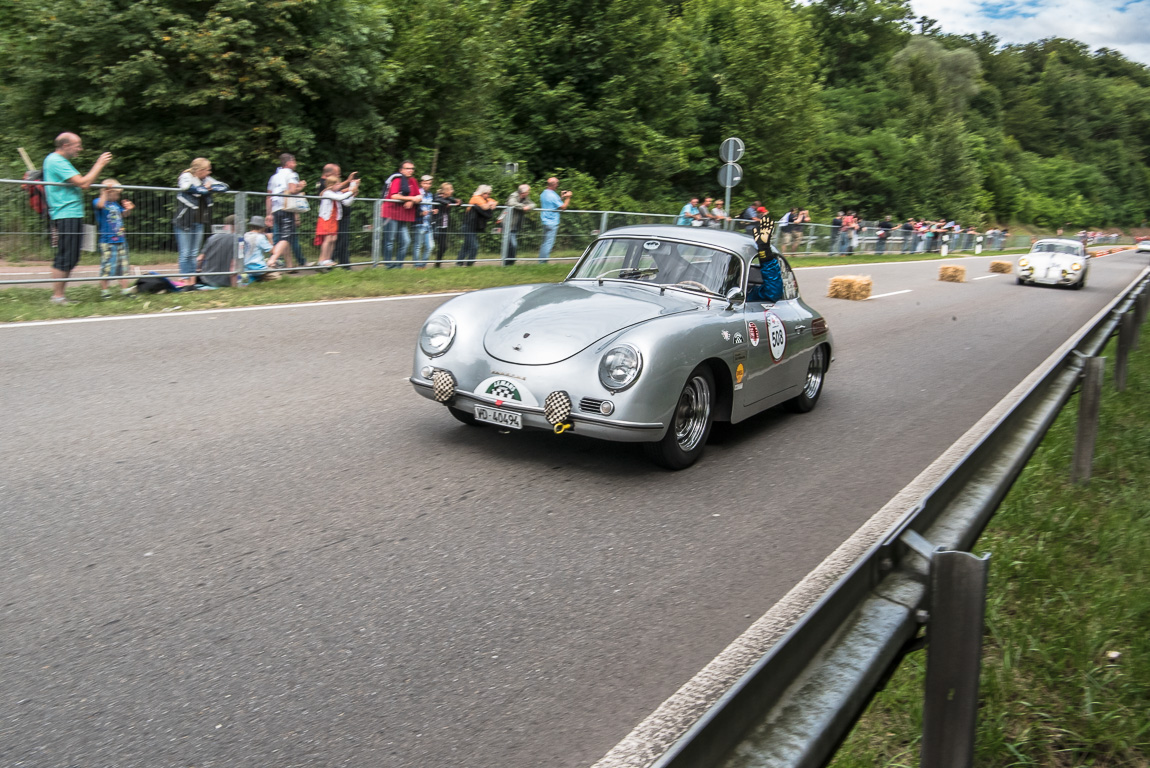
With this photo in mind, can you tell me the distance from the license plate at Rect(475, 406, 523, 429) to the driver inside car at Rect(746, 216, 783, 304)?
7.99 feet

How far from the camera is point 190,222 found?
1248 cm

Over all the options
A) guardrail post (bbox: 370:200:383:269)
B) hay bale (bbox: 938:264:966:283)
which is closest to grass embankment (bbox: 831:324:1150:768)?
guardrail post (bbox: 370:200:383:269)

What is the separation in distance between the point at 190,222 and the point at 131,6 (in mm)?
8457

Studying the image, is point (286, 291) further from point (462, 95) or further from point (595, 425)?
point (462, 95)

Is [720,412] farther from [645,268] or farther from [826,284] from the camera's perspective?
[826,284]

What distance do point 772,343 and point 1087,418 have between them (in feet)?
7.02

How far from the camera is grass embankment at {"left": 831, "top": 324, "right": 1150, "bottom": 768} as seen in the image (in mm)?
3006

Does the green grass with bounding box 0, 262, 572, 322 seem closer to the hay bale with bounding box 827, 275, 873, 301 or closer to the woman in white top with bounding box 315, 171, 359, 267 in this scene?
the woman in white top with bounding box 315, 171, 359, 267

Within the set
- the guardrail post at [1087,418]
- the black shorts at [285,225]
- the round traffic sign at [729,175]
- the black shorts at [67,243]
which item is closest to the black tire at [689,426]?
the guardrail post at [1087,418]

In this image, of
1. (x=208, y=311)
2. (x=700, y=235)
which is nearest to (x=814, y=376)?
(x=700, y=235)

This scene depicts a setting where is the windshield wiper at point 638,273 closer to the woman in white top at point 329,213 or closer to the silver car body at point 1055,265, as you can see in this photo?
the woman in white top at point 329,213

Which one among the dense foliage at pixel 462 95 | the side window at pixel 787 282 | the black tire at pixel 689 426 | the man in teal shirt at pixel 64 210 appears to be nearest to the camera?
the black tire at pixel 689 426

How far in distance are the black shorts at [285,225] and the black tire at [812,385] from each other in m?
8.75

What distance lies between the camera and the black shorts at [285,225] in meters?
14.0
